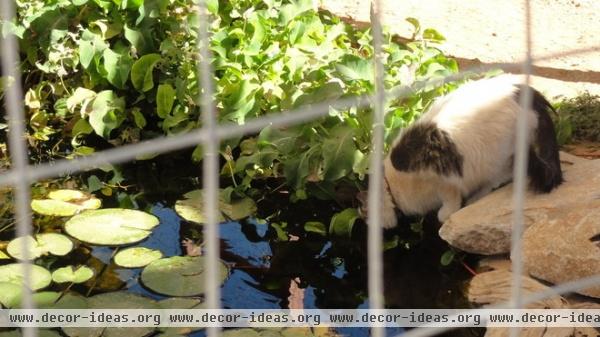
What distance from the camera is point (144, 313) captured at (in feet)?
10.1

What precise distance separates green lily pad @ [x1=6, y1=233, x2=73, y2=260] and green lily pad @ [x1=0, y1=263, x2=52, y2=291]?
74 millimetres

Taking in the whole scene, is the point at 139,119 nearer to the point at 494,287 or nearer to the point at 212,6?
the point at 212,6

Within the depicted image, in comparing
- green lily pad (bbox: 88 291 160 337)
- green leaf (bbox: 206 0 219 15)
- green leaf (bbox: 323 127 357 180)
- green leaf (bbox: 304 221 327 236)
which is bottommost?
green lily pad (bbox: 88 291 160 337)

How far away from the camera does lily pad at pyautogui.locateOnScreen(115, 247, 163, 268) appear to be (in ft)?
11.1

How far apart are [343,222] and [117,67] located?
4.12 ft

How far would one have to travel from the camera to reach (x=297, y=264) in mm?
3523

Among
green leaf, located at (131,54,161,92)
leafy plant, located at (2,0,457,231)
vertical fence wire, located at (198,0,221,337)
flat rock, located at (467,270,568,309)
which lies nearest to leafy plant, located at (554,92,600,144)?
leafy plant, located at (2,0,457,231)

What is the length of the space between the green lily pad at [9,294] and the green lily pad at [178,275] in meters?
0.41

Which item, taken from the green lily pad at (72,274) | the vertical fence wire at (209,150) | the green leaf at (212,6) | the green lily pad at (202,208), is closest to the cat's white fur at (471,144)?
the green lily pad at (202,208)

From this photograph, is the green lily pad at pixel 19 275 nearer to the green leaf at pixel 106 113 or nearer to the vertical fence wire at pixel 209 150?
the green leaf at pixel 106 113

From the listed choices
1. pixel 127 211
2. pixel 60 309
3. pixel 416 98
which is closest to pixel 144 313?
pixel 60 309

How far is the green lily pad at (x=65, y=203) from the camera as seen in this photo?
3.70 metres

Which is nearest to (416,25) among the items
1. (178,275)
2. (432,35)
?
(432,35)

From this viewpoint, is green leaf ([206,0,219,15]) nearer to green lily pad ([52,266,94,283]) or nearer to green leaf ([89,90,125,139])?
green leaf ([89,90,125,139])
